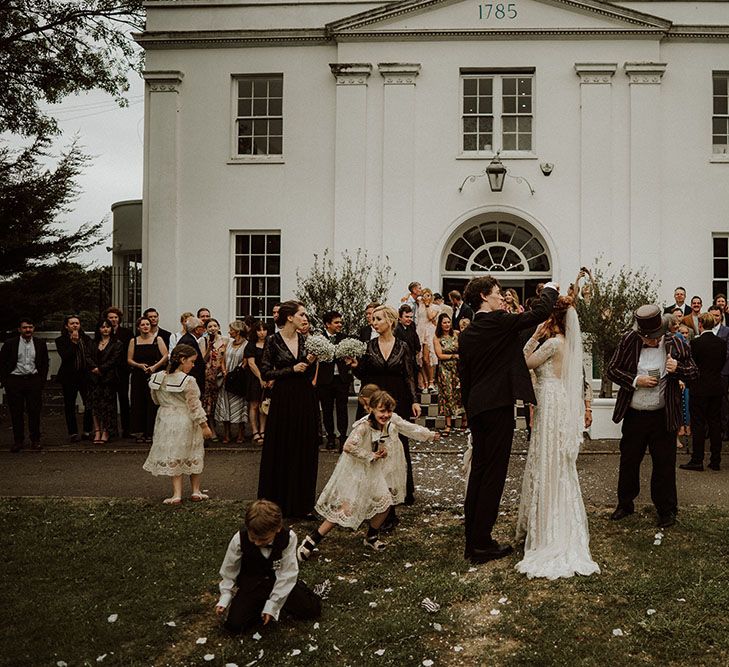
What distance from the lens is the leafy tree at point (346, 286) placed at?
15.9 meters

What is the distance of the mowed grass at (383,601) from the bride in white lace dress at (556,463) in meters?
0.26

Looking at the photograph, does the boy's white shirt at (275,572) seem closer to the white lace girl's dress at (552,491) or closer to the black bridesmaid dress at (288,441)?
the white lace girl's dress at (552,491)

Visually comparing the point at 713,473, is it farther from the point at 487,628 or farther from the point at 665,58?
the point at 665,58

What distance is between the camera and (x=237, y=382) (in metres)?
12.6

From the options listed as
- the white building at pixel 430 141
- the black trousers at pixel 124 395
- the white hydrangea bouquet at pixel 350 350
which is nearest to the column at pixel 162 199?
the white building at pixel 430 141

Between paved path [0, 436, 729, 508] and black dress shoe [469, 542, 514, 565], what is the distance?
190cm

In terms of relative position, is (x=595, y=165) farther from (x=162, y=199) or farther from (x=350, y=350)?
(x=350, y=350)

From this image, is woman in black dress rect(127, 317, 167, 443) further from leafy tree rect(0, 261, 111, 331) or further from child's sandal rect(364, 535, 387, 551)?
leafy tree rect(0, 261, 111, 331)

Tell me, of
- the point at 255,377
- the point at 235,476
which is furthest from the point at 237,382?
the point at 235,476

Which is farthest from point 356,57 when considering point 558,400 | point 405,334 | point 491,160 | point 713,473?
point 558,400

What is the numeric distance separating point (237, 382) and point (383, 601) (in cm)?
731

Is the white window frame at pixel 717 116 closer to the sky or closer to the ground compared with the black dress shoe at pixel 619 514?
closer to the sky

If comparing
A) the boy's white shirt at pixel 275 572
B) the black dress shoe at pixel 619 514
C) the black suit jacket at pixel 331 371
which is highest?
the black suit jacket at pixel 331 371

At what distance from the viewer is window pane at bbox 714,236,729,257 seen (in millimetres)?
17250
